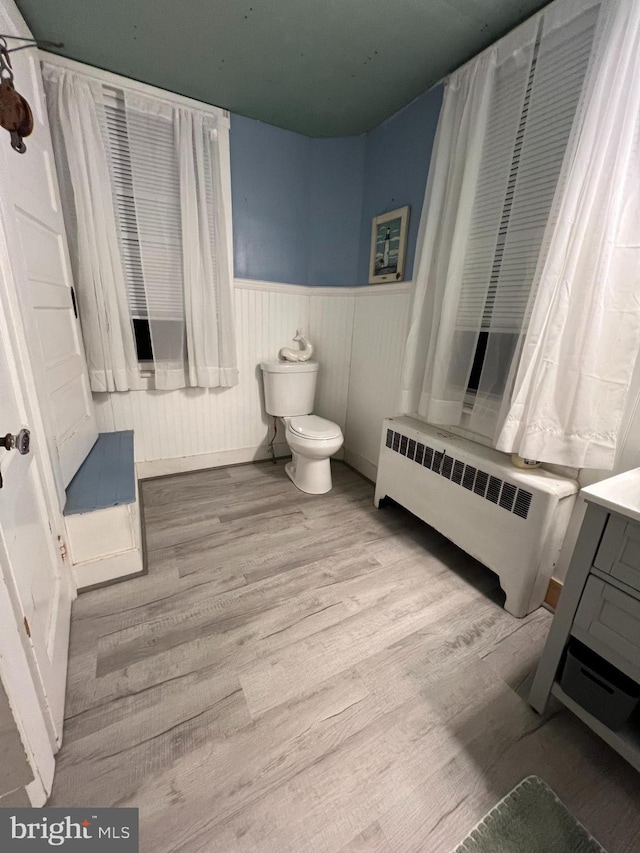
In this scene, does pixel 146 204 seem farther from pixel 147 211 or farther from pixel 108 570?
pixel 108 570

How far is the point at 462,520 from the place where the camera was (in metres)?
1.56

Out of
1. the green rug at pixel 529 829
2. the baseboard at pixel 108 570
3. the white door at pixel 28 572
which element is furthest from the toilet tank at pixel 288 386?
the green rug at pixel 529 829

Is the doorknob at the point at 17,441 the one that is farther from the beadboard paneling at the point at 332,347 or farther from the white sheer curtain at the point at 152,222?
the beadboard paneling at the point at 332,347

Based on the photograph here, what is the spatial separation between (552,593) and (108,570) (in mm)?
1917

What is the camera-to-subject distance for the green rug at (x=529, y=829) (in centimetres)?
78

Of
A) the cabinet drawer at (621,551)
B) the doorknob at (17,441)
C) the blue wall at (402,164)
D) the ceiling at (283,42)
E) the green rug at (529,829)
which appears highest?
the ceiling at (283,42)

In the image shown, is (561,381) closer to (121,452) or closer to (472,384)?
(472,384)

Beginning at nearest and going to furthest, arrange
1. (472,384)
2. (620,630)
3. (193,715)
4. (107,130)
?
1. (620,630)
2. (193,715)
3. (472,384)
4. (107,130)

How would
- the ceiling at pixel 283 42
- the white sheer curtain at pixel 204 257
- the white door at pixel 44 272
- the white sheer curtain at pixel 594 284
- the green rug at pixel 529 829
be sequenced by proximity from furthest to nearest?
the white sheer curtain at pixel 204 257 → the ceiling at pixel 283 42 → the white door at pixel 44 272 → the white sheer curtain at pixel 594 284 → the green rug at pixel 529 829

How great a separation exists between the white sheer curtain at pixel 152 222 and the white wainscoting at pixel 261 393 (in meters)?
0.20

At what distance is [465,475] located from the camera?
1.52 metres

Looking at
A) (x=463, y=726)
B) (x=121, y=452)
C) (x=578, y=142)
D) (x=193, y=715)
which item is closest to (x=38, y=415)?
(x=121, y=452)

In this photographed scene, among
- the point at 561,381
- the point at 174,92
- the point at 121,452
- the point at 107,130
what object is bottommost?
the point at 121,452

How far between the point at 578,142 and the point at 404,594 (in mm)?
1741
